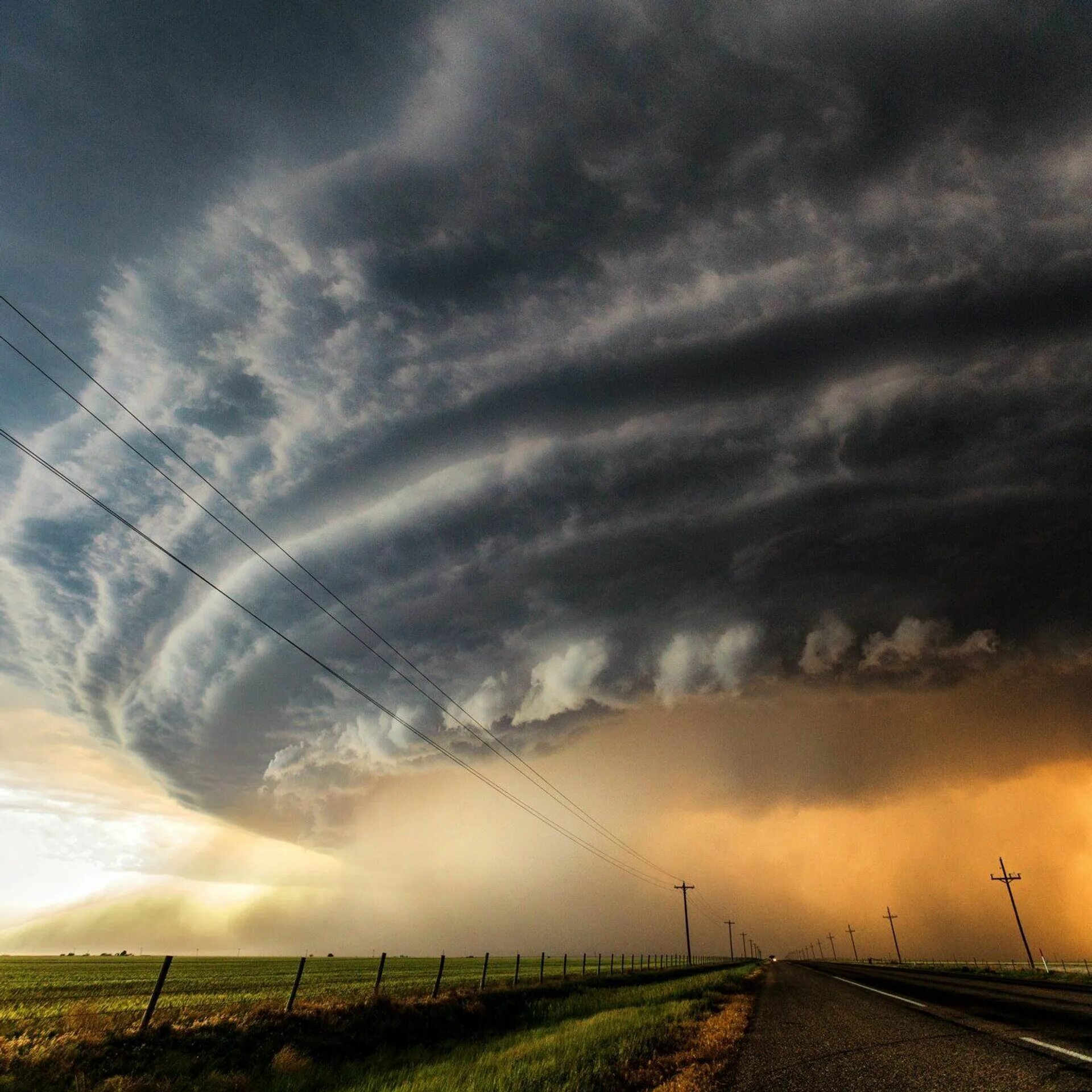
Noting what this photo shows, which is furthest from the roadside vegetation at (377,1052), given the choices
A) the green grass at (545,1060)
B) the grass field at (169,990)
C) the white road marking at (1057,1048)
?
the white road marking at (1057,1048)

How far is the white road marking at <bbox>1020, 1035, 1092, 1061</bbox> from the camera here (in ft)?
27.0

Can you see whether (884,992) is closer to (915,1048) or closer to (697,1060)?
(915,1048)

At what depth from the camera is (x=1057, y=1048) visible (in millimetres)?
8992

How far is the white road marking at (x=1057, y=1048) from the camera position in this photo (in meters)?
8.24

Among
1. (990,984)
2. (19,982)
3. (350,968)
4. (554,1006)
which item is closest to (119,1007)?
(554,1006)

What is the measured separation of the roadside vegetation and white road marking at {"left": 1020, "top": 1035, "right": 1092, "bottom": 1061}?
514cm

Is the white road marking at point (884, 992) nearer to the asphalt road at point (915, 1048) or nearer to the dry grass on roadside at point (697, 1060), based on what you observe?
the asphalt road at point (915, 1048)

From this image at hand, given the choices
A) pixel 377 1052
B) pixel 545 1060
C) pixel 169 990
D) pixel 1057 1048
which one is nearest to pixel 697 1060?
pixel 545 1060

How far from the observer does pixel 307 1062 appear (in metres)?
13.8

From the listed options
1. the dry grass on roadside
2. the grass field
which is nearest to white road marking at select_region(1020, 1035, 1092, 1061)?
the dry grass on roadside

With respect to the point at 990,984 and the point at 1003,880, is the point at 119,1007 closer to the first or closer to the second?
the point at 990,984

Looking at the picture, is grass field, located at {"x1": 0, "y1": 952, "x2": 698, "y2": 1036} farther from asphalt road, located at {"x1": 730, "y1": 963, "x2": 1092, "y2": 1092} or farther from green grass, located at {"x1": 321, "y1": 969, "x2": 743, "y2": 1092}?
asphalt road, located at {"x1": 730, "y1": 963, "x2": 1092, "y2": 1092}

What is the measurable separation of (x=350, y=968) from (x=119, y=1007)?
5333cm

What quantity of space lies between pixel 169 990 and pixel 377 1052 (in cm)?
2393
